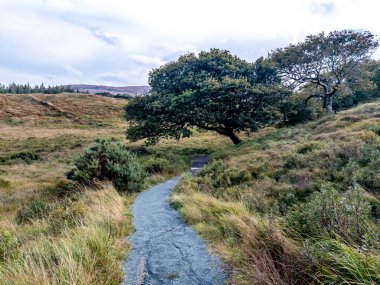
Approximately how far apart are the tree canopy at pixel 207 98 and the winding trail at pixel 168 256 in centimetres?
1446

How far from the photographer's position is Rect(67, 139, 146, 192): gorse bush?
12.3 metres

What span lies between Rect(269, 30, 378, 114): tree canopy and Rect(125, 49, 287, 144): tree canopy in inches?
137

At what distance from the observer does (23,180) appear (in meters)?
17.9

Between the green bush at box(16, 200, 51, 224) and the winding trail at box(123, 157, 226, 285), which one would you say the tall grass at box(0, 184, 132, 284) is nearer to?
the winding trail at box(123, 157, 226, 285)

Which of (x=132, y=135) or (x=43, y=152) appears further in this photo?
(x=43, y=152)

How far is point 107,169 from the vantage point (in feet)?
41.2

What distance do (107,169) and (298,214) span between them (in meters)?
8.75

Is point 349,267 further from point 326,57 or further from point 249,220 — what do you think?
point 326,57

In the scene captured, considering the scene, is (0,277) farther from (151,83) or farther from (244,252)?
(151,83)

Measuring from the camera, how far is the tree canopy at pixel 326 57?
87.0 feet

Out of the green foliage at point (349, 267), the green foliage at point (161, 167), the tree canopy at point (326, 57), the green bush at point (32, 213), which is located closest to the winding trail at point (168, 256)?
the green foliage at point (349, 267)

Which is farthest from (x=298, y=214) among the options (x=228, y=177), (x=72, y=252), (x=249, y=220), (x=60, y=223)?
(x=228, y=177)

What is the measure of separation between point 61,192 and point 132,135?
460 inches

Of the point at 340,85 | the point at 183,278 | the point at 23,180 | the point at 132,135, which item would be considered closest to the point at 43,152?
the point at 132,135
